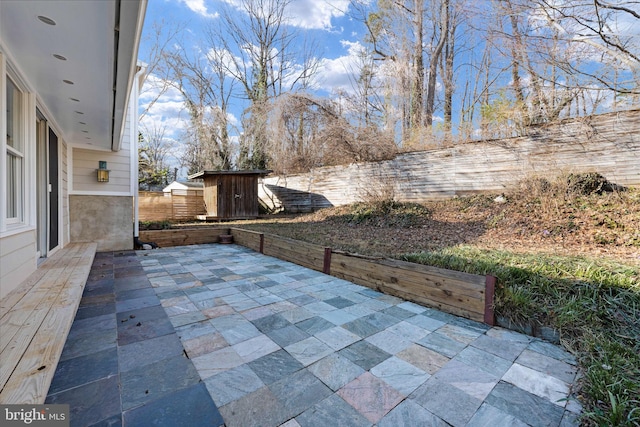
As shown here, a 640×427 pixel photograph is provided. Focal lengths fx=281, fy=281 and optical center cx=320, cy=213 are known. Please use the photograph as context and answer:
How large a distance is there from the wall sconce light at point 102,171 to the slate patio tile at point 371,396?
19.6 feet

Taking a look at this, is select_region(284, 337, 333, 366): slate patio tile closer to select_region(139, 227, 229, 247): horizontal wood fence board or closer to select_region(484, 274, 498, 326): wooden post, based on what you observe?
select_region(484, 274, 498, 326): wooden post

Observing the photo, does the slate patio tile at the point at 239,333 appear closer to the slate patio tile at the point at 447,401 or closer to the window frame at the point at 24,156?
the slate patio tile at the point at 447,401

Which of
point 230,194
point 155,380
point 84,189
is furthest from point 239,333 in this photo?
point 230,194

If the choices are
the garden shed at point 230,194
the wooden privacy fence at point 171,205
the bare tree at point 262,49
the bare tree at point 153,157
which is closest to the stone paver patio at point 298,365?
the garden shed at point 230,194

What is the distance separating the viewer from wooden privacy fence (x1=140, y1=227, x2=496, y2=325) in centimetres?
245

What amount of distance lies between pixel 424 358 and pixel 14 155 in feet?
12.7

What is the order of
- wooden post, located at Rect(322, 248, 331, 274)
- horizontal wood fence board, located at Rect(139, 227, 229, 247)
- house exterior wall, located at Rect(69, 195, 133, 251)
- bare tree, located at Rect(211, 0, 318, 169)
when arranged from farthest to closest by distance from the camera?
bare tree, located at Rect(211, 0, 318, 169) < horizontal wood fence board, located at Rect(139, 227, 229, 247) < house exterior wall, located at Rect(69, 195, 133, 251) < wooden post, located at Rect(322, 248, 331, 274)

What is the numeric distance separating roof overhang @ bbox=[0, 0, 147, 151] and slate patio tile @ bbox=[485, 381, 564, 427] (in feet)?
9.37

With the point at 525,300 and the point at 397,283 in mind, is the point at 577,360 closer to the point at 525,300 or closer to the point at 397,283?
the point at 525,300

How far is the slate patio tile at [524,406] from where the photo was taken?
1.35 m

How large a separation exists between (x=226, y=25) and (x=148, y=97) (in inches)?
206

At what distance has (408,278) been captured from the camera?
2945 millimetres

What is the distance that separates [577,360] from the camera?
5.94ft

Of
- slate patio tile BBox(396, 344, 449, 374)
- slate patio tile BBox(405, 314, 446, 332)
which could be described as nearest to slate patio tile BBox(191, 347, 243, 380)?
slate patio tile BBox(396, 344, 449, 374)
